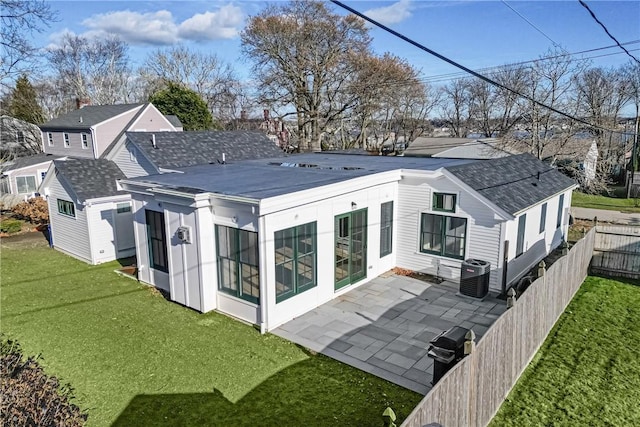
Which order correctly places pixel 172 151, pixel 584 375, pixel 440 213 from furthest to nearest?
pixel 172 151 < pixel 440 213 < pixel 584 375

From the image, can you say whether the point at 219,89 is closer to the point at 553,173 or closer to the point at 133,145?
the point at 133,145

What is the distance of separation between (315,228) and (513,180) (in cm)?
708

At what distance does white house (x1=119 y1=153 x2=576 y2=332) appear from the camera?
364 inches

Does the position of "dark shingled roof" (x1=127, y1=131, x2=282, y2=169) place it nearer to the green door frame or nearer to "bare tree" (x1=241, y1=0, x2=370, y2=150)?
the green door frame

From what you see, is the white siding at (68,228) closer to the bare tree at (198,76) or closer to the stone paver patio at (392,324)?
the stone paver patio at (392,324)

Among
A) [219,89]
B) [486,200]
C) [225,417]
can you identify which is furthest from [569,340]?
[219,89]

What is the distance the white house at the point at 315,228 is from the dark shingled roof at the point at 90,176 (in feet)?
10.4

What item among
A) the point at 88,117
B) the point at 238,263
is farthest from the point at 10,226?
the point at 238,263

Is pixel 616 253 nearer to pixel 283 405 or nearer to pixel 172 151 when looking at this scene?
pixel 283 405

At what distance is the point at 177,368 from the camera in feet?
25.2

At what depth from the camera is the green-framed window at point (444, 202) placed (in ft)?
38.2

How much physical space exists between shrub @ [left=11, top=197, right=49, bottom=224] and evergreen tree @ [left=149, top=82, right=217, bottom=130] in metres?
17.6

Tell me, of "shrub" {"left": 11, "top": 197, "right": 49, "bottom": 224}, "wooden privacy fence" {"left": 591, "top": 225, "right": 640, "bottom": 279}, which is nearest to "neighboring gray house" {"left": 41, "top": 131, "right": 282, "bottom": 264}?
"shrub" {"left": 11, "top": 197, "right": 49, "bottom": 224}

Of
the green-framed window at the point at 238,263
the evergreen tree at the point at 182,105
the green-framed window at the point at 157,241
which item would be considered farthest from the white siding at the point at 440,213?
the evergreen tree at the point at 182,105
